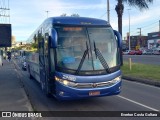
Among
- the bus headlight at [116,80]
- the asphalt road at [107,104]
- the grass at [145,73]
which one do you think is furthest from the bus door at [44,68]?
the grass at [145,73]

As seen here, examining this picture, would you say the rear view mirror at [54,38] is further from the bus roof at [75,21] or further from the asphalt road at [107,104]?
the asphalt road at [107,104]

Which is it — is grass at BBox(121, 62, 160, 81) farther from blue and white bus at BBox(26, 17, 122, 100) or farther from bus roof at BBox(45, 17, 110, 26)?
bus roof at BBox(45, 17, 110, 26)

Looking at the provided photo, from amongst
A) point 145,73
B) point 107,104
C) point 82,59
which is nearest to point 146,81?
point 145,73

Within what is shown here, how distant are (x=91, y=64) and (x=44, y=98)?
11.4 feet

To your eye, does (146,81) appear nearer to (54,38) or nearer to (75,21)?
(75,21)

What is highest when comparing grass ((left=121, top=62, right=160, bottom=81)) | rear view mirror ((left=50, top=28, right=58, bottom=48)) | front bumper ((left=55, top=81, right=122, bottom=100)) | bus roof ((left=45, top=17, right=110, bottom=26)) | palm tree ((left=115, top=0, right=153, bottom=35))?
palm tree ((left=115, top=0, right=153, bottom=35))

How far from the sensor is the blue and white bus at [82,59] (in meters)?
10.1

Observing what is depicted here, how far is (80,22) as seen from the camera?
36.1 ft

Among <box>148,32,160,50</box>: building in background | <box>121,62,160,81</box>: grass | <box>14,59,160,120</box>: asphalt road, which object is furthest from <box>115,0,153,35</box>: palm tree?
<box>148,32,160,50</box>: building in background

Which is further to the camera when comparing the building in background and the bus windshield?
the building in background

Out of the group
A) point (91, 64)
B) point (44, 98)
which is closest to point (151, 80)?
point (44, 98)

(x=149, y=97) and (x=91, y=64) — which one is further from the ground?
(x=91, y=64)

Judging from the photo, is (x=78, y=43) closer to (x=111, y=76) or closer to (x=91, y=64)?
(x=91, y=64)

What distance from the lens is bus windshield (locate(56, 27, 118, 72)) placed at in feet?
33.8
